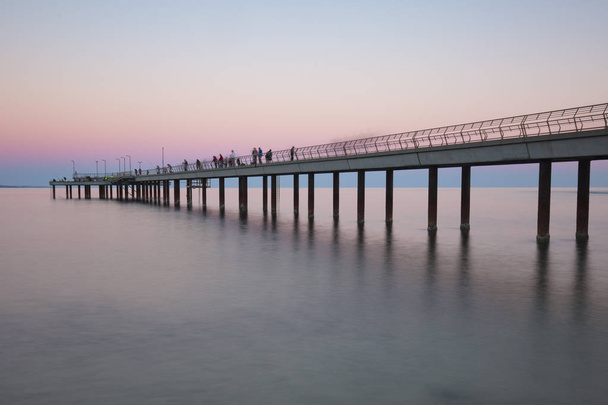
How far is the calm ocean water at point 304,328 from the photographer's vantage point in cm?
863

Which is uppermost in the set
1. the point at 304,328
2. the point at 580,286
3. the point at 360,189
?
the point at 360,189

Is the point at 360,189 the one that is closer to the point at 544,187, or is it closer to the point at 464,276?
the point at 544,187

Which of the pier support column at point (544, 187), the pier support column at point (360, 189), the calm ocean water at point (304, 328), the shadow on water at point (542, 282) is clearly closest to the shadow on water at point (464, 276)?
the calm ocean water at point (304, 328)

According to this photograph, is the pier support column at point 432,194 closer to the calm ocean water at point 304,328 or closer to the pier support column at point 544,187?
the pier support column at point 544,187

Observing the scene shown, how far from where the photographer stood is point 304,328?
12.4 meters

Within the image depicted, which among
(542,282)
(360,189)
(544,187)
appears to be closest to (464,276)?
(542,282)

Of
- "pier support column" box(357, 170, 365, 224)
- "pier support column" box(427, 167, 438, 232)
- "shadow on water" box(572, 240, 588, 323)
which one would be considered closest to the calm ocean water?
"shadow on water" box(572, 240, 588, 323)

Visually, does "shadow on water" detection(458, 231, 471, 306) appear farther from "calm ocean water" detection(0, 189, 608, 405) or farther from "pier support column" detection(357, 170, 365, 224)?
"pier support column" detection(357, 170, 365, 224)

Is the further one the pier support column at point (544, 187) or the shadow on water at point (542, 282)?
the pier support column at point (544, 187)

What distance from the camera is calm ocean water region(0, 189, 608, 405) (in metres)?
8.63

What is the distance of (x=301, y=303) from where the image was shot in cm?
1513

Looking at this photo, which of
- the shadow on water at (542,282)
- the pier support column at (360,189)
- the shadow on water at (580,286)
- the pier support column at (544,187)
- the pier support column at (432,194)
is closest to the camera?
the shadow on water at (580,286)

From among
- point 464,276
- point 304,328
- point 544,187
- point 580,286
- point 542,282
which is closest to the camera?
point 304,328

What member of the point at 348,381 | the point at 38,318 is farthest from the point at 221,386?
the point at 38,318
